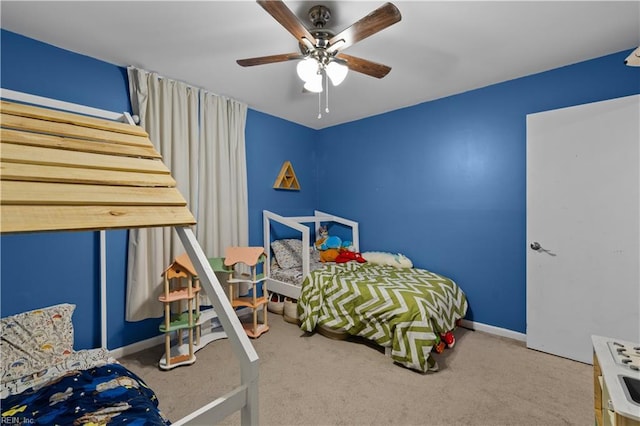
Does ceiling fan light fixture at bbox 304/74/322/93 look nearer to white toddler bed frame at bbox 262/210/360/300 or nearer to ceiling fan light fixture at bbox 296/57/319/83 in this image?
ceiling fan light fixture at bbox 296/57/319/83

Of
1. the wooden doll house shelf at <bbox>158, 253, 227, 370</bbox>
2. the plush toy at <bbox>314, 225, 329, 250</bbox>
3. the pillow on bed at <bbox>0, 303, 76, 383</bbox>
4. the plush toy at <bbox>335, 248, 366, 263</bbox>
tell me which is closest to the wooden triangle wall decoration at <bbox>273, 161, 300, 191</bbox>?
the plush toy at <bbox>314, 225, 329, 250</bbox>

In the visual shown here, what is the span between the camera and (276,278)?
3.30 m

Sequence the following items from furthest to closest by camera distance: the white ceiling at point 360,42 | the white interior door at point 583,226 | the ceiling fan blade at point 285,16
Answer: the white interior door at point 583,226 < the white ceiling at point 360,42 < the ceiling fan blade at point 285,16

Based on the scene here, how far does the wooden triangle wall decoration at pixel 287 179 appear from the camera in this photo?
363cm

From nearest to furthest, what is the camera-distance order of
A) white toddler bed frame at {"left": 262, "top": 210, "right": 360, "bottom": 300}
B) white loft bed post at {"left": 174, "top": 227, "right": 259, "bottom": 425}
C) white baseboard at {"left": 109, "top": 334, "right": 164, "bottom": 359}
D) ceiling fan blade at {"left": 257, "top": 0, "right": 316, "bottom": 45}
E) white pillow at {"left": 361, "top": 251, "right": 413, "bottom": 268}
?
white loft bed post at {"left": 174, "top": 227, "right": 259, "bottom": 425}
ceiling fan blade at {"left": 257, "top": 0, "right": 316, "bottom": 45}
white baseboard at {"left": 109, "top": 334, "right": 164, "bottom": 359}
white toddler bed frame at {"left": 262, "top": 210, "right": 360, "bottom": 300}
white pillow at {"left": 361, "top": 251, "right": 413, "bottom": 268}

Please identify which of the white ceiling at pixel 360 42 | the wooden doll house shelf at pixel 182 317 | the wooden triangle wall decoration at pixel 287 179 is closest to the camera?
the white ceiling at pixel 360 42

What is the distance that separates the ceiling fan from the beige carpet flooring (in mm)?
2082

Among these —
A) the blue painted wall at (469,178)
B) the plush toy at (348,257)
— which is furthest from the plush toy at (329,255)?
the blue painted wall at (469,178)

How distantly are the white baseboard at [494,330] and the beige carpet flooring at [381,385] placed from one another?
6.0 inches

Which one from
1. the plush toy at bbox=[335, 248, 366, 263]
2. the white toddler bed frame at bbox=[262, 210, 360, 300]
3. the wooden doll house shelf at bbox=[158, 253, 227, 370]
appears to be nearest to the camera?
the wooden doll house shelf at bbox=[158, 253, 227, 370]

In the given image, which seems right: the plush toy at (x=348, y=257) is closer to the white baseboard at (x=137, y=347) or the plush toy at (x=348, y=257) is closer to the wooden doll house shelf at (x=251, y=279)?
the wooden doll house shelf at (x=251, y=279)

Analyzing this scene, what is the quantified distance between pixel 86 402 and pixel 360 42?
→ 2.51 meters

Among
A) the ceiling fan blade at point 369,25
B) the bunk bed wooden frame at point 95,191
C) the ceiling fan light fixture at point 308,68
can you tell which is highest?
the ceiling fan blade at point 369,25

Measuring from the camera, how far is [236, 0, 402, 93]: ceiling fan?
4.51 feet
